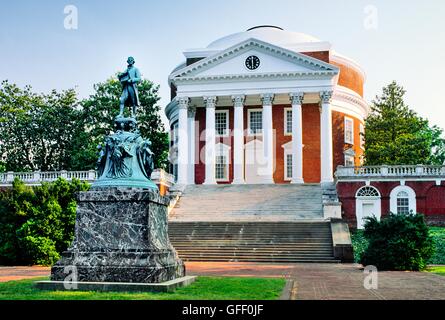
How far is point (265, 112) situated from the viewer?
151 feet

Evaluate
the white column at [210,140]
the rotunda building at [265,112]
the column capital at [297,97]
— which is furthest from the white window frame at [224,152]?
the column capital at [297,97]

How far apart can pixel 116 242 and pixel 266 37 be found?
44.6 meters

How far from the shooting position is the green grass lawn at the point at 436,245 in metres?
→ 26.9

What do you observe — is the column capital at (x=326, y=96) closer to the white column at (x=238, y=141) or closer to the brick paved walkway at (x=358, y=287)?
the white column at (x=238, y=141)

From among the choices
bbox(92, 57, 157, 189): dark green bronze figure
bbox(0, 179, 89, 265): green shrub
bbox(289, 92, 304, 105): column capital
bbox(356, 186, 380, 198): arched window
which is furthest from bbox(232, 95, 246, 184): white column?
bbox(92, 57, 157, 189): dark green bronze figure

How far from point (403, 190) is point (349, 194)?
11.9 feet

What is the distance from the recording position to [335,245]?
2709cm

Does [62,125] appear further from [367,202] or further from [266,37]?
[367,202]

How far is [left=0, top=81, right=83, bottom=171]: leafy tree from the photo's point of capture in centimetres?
5472

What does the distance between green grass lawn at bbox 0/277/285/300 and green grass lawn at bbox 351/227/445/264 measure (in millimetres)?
13023

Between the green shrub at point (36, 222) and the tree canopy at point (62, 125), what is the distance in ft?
82.9

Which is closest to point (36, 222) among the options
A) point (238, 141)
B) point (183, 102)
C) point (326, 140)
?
point (238, 141)

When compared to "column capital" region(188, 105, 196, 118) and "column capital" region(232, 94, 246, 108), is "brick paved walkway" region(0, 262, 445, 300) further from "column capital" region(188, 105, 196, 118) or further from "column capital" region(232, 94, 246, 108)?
"column capital" region(188, 105, 196, 118)

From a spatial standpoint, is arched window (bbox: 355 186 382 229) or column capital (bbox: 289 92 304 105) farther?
column capital (bbox: 289 92 304 105)
